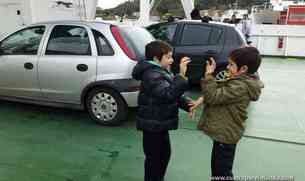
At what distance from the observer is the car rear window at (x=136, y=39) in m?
4.18

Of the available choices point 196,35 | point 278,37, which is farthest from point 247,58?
point 278,37

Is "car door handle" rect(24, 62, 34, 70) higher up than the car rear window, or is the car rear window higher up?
the car rear window

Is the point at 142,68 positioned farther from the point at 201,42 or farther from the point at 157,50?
the point at 201,42

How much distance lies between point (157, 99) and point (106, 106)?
2.07m

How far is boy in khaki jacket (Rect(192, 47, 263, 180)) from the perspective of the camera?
204 centimetres

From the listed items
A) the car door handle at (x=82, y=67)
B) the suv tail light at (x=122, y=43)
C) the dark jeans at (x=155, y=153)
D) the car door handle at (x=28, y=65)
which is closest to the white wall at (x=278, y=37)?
the suv tail light at (x=122, y=43)

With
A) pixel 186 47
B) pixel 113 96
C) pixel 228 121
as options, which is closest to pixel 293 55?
pixel 186 47

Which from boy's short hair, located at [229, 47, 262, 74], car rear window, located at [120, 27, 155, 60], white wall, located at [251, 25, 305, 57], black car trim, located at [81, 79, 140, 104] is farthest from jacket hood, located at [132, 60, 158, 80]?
white wall, located at [251, 25, 305, 57]

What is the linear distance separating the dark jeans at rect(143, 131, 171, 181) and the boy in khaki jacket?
0.38 metres

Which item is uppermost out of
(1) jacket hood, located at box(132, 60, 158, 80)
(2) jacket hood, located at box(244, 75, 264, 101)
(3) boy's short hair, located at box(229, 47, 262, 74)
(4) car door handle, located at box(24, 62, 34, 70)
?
(3) boy's short hair, located at box(229, 47, 262, 74)

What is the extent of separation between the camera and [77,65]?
13.6 feet

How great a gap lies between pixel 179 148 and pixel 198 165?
18.3 inches

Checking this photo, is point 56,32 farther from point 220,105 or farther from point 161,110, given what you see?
point 220,105

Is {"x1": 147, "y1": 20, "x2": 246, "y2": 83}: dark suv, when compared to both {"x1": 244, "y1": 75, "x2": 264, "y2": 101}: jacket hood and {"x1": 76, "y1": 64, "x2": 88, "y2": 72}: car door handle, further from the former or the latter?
{"x1": 244, "y1": 75, "x2": 264, "y2": 101}: jacket hood
